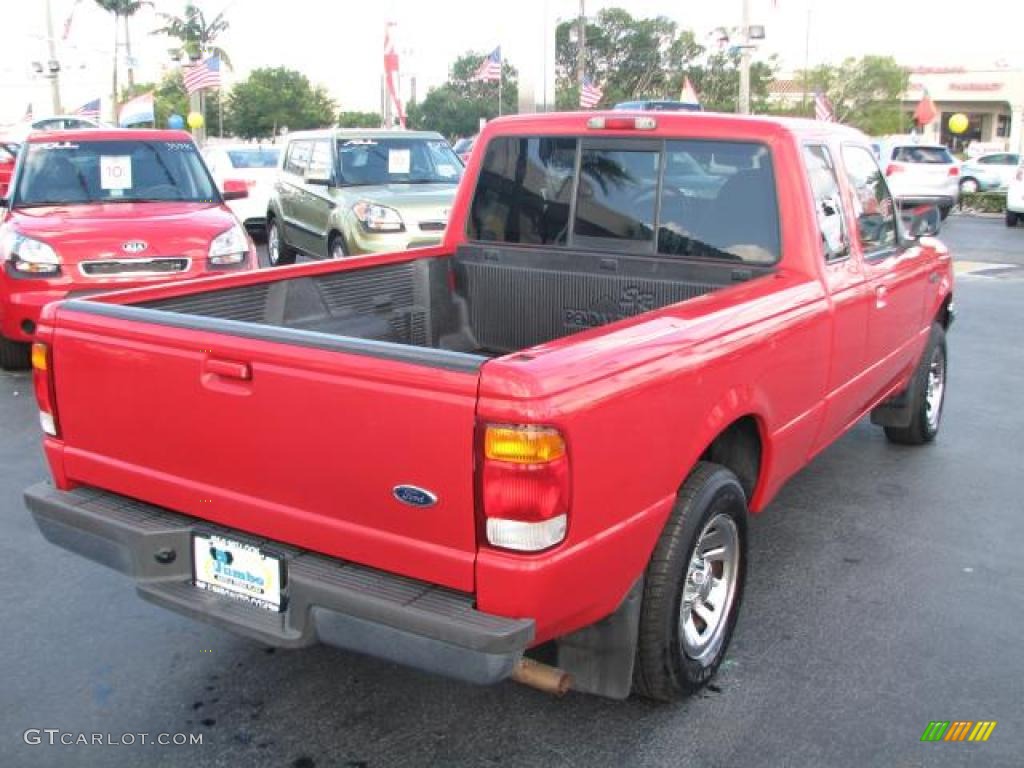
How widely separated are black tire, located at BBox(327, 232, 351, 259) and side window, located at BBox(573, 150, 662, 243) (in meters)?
6.90

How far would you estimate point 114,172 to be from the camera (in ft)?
28.3

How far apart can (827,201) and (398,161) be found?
827 centimetres

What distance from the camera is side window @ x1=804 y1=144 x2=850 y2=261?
4188mm

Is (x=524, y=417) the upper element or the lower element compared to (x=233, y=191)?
lower

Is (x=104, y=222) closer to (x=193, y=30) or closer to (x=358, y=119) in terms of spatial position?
(x=193, y=30)

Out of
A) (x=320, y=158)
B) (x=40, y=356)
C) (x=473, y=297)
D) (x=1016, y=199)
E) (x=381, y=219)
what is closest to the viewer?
(x=40, y=356)

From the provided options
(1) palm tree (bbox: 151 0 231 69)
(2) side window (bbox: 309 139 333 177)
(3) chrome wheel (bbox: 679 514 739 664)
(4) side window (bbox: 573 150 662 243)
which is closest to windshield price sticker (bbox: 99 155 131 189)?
(2) side window (bbox: 309 139 333 177)

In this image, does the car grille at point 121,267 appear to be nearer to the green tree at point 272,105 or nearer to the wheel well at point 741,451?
the wheel well at point 741,451

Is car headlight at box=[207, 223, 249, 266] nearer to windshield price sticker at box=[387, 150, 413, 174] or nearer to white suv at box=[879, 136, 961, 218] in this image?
windshield price sticker at box=[387, 150, 413, 174]

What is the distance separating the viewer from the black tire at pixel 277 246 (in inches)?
535

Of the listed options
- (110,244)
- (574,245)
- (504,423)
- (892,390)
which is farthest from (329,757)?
(110,244)

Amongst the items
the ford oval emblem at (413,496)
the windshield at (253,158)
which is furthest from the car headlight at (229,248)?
the windshield at (253,158)

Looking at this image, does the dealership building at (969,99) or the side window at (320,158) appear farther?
the dealership building at (969,99)

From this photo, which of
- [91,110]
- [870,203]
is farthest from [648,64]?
[870,203]
